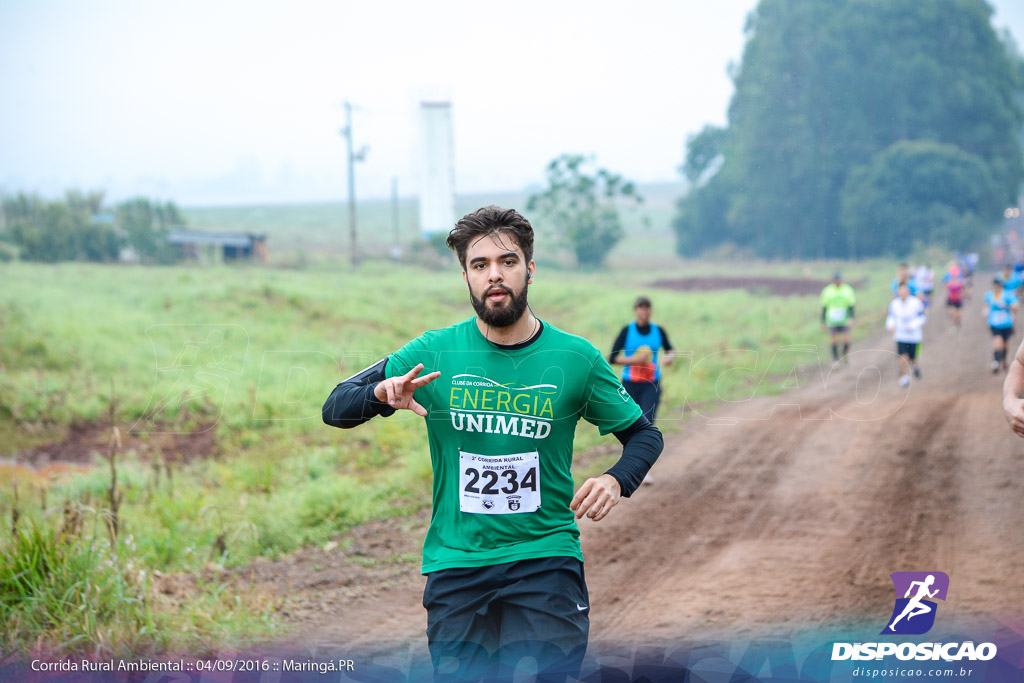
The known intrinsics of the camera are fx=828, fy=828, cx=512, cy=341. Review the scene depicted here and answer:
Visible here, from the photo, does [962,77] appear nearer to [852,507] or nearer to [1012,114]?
[1012,114]

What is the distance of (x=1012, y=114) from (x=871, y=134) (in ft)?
17.2

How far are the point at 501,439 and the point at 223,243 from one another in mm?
34284

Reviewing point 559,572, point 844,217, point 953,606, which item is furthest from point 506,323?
point 844,217

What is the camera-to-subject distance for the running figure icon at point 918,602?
16.4ft

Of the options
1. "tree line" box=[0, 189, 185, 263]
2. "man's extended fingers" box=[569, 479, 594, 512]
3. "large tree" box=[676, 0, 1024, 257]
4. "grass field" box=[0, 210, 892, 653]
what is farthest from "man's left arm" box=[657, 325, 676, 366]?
"tree line" box=[0, 189, 185, 263]

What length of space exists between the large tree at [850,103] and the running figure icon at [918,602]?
2083 cm

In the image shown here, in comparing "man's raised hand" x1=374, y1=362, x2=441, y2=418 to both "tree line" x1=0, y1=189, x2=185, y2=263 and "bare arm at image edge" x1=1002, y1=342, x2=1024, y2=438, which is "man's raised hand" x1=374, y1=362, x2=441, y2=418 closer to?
"bare arm at image edge" x1=1002, y1=342, x2=1024, y2=438

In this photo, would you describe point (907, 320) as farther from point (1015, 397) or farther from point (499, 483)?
point (499, 483)

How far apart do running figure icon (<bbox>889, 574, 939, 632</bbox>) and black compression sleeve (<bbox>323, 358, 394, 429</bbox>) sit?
3.71m

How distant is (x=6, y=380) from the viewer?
45.5 feet

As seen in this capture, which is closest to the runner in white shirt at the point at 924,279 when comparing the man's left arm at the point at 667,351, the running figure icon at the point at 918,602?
the man's left arm at the point at 667,351

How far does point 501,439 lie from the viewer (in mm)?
2898

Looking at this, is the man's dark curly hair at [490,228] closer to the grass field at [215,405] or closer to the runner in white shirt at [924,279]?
the grass field at [215,405]

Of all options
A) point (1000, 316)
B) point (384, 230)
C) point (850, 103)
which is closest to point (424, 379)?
point (1000, 316)
